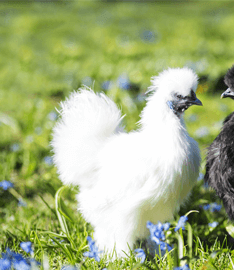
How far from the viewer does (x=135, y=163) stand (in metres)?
2.09

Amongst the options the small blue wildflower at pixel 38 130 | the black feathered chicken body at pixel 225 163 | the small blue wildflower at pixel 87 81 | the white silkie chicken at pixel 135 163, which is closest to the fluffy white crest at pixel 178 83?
the white silkie chicken at pixel 135 163

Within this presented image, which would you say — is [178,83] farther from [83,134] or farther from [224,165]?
[83,134]

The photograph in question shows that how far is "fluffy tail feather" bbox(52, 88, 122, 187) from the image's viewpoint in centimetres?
236

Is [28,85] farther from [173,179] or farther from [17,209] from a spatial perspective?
[173,179]

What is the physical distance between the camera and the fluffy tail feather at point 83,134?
2.36m

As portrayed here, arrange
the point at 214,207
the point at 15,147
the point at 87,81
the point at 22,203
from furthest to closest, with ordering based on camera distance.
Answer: the point at 87,81 < the point at 15,147 < the point at 22,203 < the point at 214,207

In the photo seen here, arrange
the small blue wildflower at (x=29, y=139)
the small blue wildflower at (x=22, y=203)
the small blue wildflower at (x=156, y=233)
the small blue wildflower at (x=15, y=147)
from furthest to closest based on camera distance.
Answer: the small blue wildflower at (x=29, y=139) < the small blue wildflower at (x=15, y=147) < the small blue wildflower at (x=22, y=203) < the small blue wildflower at (x=156, y=233)

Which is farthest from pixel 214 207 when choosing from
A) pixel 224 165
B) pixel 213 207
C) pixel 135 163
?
pixel 135 163

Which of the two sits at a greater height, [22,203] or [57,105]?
[22,203]

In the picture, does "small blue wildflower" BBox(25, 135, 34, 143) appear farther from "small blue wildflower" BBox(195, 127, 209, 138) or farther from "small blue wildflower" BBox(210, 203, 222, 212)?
"small blue wildflower" BBox(210, 203, 222, 212)

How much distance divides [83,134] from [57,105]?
2979 millimetres

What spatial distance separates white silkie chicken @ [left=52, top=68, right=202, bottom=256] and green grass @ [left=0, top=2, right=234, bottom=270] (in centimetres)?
21

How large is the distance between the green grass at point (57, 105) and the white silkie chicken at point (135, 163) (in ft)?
0.69

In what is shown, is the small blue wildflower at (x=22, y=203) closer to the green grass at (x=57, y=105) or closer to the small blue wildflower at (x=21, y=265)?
the green grass at (x=57, y=105)
